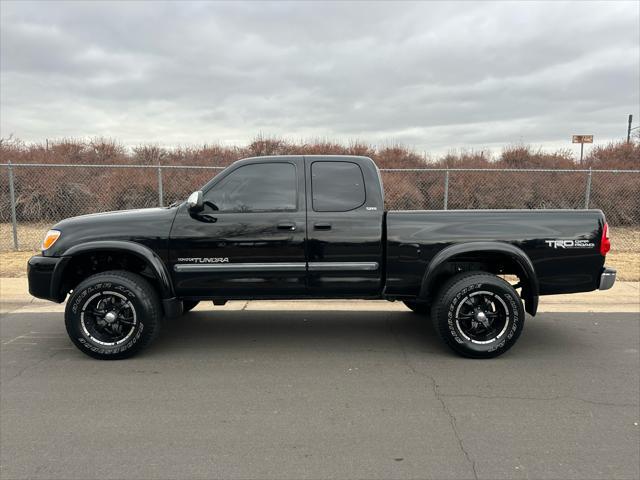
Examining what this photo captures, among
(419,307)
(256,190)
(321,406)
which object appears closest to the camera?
(321,406)

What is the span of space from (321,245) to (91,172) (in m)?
13.2

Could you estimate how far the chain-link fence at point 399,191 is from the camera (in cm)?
1443

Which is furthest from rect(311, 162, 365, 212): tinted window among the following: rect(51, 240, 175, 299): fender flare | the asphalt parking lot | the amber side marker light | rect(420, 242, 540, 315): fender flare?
the amber side marker light

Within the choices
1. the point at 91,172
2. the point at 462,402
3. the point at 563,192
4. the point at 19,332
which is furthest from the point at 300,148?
the point at 462,402

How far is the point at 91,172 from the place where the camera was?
15.4 m

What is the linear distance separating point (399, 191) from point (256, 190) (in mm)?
10227

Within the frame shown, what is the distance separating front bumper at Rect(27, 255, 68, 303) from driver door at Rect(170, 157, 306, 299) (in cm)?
110

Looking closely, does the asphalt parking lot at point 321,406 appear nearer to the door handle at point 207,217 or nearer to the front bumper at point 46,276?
the front bumper at point 46,276

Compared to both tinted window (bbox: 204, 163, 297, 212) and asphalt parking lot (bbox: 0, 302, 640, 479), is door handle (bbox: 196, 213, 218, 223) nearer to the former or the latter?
tinted window (bbox: 204, 163, 297, 212)

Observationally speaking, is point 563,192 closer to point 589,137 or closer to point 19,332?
point 589,137

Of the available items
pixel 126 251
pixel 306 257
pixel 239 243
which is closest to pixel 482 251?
pixel 306 257

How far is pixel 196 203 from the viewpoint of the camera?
14.9ft

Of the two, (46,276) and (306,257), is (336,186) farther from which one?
(46,276)

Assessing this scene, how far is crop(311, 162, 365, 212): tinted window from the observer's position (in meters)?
4.75
